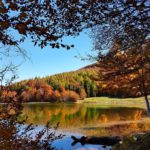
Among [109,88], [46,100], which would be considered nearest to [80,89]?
[46,100]

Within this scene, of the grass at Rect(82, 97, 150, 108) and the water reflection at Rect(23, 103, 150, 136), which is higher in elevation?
the grass at Rect(82, 97, 150, 108)

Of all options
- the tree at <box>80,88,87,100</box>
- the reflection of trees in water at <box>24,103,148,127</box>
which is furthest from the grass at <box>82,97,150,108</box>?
the tree at <box>80,88,87,100</box>

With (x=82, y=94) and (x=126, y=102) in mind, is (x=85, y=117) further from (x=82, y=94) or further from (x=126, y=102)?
(x=82, y=94)

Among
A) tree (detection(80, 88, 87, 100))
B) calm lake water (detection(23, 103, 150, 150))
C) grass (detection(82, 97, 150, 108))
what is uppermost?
tree (detection(80, 88, 87, 100))

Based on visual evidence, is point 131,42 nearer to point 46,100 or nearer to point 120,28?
point 120,28

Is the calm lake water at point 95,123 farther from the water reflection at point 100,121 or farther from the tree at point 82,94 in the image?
the tree at point 82,94

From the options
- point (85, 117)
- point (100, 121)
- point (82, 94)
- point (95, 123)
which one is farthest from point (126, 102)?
point (95, 123)

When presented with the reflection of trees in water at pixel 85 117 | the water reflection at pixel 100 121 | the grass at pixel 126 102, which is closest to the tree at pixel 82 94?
the grass at pixel 126 102

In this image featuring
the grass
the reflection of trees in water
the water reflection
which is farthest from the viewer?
the grass

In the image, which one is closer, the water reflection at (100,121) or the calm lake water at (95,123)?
the calm lake water at (95,123)

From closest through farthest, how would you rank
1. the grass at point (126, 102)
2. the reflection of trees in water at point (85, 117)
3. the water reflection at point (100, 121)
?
1. the water reflection at point (100, 121)
2. the reflection of trees in water at point (85, 117)
3. the grass at point (126, 102)

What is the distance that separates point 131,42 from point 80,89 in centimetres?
18418

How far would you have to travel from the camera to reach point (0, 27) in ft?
21.8

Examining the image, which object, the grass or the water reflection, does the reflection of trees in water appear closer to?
the water reflection
